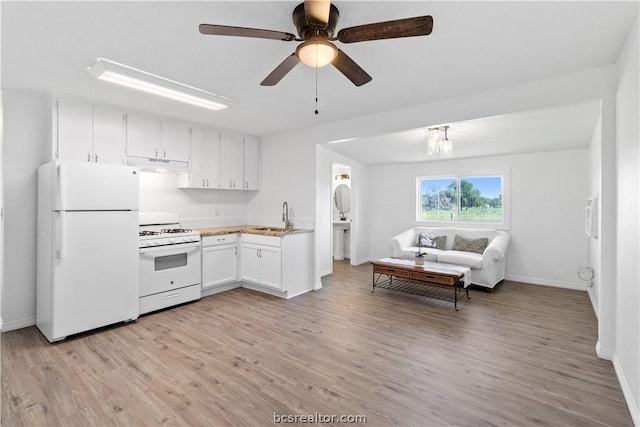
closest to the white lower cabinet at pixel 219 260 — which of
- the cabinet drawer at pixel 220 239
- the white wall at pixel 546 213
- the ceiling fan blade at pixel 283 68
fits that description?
the cabinet drawer at pixel 220 239

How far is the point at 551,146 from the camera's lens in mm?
4574

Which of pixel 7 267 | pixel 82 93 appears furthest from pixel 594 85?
pixel 7 267

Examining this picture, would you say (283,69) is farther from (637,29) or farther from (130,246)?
(130,246)

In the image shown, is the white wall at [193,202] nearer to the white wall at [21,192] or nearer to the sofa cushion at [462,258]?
the white wall at [21,192]

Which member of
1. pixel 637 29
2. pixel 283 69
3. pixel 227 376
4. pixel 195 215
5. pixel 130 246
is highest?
pixel 637 29

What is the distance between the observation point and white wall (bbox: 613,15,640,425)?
6.08 feet

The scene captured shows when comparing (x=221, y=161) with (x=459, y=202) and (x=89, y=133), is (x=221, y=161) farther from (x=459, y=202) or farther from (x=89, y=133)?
(x=459, y=202)

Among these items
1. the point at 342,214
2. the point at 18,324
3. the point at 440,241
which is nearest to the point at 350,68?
the point at 18,324

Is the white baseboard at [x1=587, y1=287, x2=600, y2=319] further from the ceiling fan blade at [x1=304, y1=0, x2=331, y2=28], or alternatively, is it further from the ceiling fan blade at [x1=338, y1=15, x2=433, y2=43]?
the ceiling fan blade at [x1=304, y1=0, x2=331, y2=28]

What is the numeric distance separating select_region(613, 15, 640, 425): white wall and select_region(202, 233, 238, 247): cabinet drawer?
4160 mm

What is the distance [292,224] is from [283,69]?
3.04 m

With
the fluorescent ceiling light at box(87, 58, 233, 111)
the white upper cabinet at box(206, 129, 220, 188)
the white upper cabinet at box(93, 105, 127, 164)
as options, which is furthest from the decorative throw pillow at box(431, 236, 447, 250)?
the white upper cabinet at box(93, 105, 127, 164)

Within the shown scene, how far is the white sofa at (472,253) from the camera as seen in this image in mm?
4449

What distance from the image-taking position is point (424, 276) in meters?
3.93
